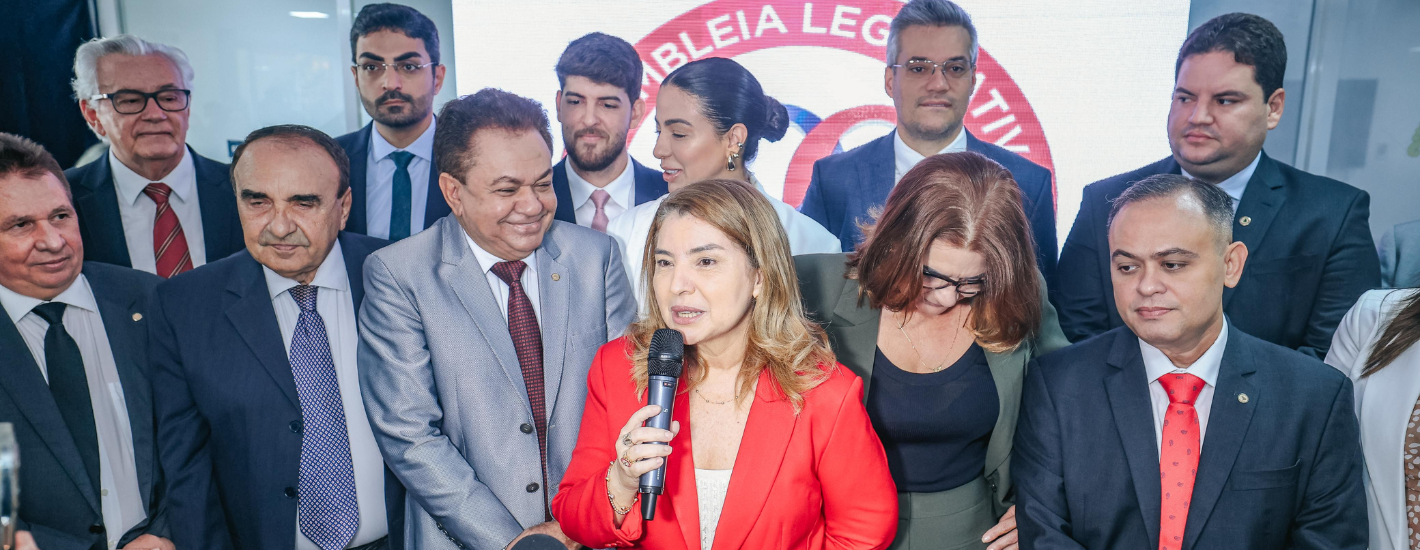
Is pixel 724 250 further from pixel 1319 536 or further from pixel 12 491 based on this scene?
pixel 1319 536

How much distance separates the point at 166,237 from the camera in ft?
11.5

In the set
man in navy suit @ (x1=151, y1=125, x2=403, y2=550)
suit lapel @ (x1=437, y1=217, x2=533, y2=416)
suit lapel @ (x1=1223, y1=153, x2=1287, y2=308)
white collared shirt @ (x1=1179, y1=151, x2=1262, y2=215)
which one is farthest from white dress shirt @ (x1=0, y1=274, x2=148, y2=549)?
white collared shirt @ (x1=1179, y1=151, x2=1262, y2=215)

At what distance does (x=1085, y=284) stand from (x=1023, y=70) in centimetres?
118

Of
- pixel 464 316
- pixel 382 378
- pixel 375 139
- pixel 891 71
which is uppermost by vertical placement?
pixel 891 71

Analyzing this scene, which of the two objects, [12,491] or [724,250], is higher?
[724,250]

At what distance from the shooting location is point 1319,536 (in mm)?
2330

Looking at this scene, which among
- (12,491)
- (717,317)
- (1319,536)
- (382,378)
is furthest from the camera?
(382,378)

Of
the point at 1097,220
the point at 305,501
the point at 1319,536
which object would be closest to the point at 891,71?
the point at 1097,220

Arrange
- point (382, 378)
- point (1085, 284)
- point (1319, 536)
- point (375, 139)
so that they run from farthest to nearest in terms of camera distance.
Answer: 1. point (375, 139)
2. point (1085, 284)
3. point (382, 378)
4. point (1319, 536)

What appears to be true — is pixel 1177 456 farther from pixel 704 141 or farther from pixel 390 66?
pixel 390 66

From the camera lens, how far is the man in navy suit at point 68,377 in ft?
8.98

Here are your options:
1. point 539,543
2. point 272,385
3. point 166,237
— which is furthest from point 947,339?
point 166,237

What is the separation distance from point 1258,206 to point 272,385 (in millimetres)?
3706

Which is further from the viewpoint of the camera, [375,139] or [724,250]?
[375,139]
